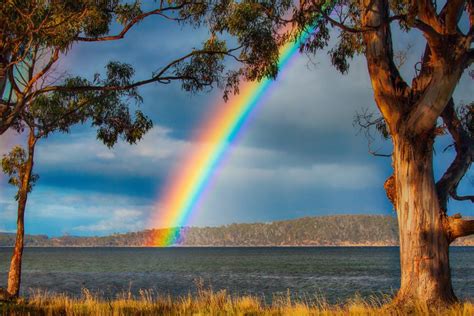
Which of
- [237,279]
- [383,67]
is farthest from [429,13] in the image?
[237,279]

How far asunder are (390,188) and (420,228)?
1.32 m

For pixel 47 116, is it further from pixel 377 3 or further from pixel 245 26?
pixel 377 3

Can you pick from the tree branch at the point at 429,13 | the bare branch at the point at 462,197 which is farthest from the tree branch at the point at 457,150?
the tree branch at the point at 429,13

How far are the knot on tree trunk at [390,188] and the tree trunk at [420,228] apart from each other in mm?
517

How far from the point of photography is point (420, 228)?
1031 cm

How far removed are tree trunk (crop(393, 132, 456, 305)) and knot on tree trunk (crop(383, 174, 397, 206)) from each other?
0.52 metres

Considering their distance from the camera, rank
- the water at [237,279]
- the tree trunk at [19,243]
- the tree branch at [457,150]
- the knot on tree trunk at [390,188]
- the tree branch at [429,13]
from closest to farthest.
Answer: the tree branch at [429,13] < the knot on tree trunk at [390,188] < the tree branch at [457,150] < the tree trunk at [19,243] < the water at [237,279]

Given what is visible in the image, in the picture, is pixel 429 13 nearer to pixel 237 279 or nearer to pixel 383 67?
pixel 383 67

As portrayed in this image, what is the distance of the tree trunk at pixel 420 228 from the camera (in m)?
10.2

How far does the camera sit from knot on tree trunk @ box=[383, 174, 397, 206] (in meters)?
11.3

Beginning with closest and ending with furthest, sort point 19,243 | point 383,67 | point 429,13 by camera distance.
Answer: point 429,13 → point 383,67 → point 19,243

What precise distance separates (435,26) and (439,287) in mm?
5306

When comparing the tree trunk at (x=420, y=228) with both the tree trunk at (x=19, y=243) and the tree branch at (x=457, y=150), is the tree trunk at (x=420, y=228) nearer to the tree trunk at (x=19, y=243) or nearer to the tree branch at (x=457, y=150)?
the tree branch at (x=457, y=150)

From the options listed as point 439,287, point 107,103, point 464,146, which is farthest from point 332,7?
point 107,103
